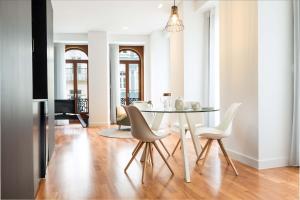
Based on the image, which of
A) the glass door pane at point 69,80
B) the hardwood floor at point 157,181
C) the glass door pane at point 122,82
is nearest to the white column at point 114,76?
the glass door pane at point 122,82

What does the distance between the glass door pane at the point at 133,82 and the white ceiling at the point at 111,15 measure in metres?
1.47

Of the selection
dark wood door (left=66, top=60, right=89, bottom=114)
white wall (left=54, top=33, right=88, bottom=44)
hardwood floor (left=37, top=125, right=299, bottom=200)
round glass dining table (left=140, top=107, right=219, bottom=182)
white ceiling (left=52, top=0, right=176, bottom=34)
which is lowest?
hardwood floor (left=37, top=125, right=299, bottom=200)

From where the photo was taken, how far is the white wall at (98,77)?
9242mm

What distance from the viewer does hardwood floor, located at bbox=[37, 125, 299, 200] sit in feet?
9.39

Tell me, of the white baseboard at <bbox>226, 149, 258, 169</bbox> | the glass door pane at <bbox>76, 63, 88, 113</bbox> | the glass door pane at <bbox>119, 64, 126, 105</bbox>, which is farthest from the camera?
the glass door pane at <bbox>119, 64, 126, 105</bbox>

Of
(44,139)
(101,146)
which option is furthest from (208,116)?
(44,139)

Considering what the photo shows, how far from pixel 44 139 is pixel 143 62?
7331mm

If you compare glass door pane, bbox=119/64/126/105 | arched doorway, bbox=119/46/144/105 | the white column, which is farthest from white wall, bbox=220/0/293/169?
glass door pane, bbox=119/64/126/105

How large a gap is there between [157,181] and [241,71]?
1952mm

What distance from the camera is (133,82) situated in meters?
10.7

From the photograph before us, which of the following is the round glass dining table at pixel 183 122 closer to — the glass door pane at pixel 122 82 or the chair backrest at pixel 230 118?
the chair backrest at pixel 230 118

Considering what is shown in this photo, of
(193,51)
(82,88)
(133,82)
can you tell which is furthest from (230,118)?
(82,88)

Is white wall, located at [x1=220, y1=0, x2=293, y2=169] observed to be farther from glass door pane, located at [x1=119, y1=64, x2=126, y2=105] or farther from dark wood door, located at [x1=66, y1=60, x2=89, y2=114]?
dark wood door, located at [x1=66, y1=60, x2=89, y2=114]

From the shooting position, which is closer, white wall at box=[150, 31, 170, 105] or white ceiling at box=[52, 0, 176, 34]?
white ceiling at box=[52, 0, 176, 34]
